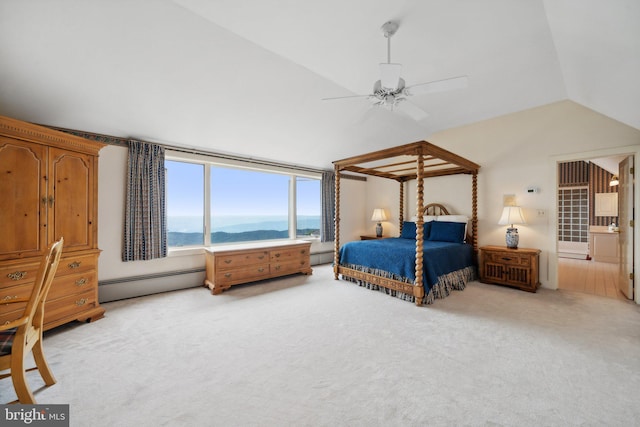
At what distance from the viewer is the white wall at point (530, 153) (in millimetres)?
3670

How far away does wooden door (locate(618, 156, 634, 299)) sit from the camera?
3.46m

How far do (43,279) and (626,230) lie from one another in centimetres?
642

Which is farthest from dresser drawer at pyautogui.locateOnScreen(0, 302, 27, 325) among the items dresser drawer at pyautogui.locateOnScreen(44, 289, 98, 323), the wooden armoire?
dresser drawer at pyautogui.locateOnScreen(44, 289, 98, 323)

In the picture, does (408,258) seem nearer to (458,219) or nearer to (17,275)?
(458,219)

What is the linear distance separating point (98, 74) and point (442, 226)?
5491mm

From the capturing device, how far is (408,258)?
3.58m

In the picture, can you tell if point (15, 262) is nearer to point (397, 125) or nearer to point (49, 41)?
point (49, 41)

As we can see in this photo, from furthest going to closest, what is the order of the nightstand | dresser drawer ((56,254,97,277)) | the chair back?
1. the nightstand
2. dresser drawer ((56,254,97,277))
3. the chair back

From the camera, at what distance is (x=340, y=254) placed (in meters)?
4.65

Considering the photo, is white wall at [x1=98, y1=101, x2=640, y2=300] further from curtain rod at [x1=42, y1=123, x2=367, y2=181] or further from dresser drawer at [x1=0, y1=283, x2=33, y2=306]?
dresser drawer at [x1=0, y1=283, x2=33, y2=306]

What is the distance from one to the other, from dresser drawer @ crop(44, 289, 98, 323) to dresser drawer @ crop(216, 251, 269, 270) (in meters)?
1.47

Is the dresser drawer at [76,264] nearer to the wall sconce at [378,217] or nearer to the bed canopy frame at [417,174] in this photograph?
the bed canopy frame at [417,174]

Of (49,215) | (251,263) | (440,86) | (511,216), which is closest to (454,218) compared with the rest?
(511,216)

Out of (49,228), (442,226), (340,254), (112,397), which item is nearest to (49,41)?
(49,228)
